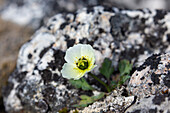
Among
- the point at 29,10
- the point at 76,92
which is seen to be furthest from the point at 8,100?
the point at 29,10

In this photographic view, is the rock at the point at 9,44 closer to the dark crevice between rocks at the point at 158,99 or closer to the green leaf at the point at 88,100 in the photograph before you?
the green leaf at the point at 88,100

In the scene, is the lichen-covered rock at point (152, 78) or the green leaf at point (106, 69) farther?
the green leaf at point (106, 69)

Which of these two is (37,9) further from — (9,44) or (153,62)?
(153,62)

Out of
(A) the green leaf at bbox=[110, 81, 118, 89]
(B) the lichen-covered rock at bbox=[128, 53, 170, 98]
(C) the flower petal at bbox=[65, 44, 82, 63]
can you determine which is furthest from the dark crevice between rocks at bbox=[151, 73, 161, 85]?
(C) the flower petal at bbox=[65, 44, 82, 63]

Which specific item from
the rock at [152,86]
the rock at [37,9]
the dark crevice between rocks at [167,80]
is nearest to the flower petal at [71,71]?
the rock at [152,86]

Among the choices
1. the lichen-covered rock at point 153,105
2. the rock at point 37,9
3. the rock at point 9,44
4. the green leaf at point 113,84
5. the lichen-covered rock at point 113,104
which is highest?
the rock at point 37,9

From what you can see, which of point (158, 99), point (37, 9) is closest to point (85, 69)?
point (158, 99)
